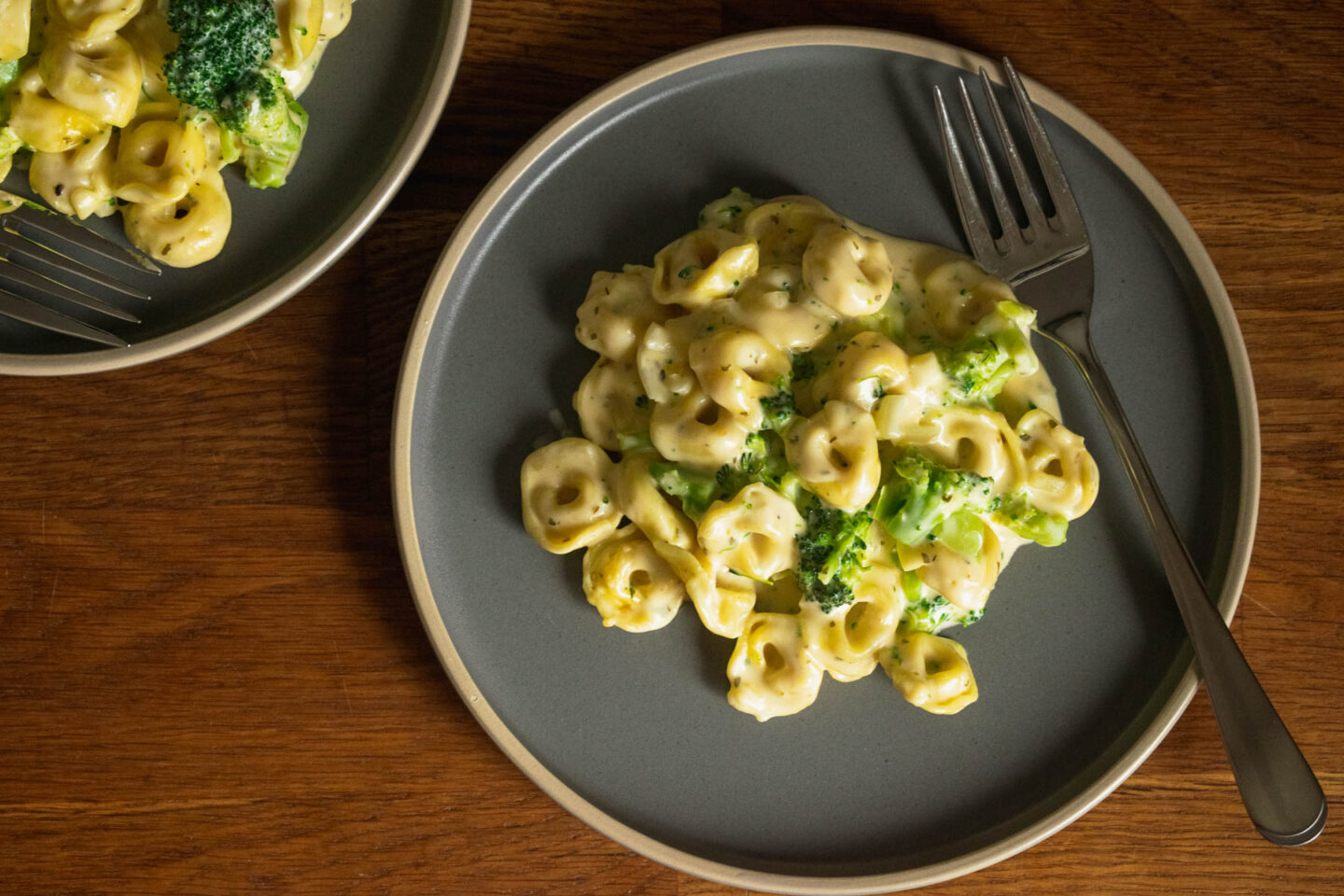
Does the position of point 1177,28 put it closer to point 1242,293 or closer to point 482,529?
point 1242,293

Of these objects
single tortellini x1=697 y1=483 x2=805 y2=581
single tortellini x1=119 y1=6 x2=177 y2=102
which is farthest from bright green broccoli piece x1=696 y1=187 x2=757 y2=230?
single tortellini x1=119 y1=6 x2=177 y2=102

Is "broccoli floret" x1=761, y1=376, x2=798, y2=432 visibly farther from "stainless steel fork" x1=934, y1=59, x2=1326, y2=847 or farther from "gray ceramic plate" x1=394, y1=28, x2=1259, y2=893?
"stainless steel fork" x1=934, y1=59, x2=1326, y2=847

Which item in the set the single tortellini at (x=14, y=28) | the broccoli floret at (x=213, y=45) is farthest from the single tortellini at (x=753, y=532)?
the single tortellini at (x=14, y=28)

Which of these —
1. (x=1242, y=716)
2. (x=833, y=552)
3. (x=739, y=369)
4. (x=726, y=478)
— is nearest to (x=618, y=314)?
(x=739, y=369)

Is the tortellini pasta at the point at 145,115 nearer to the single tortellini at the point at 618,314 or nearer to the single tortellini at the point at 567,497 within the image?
the single tortellini at the point at 618,314

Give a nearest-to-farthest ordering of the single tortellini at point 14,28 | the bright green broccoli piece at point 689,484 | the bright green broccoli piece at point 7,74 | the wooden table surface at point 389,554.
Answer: the single tortellini at point 14,28
the bright green broccoli piece at point 7,74
the bright green broccoli piece at point 689,484
the wooden table surface at point 389,554

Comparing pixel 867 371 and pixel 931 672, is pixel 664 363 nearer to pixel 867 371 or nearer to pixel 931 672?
pixel 867 371

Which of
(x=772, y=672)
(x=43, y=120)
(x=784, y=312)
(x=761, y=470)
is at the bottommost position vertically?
(x=772, y=672)
